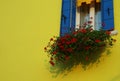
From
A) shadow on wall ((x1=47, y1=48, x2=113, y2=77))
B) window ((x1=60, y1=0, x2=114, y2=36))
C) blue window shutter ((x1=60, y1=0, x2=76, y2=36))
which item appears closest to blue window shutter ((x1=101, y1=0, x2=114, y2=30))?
window ((x1=60, y1=0, x2=114, y2=36))

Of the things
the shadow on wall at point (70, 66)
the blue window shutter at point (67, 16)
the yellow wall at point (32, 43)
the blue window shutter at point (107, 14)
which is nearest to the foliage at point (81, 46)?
the shadow on wall at point (70, 66)

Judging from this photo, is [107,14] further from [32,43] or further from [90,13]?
[32,43]

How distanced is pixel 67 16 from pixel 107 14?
780 millimetres

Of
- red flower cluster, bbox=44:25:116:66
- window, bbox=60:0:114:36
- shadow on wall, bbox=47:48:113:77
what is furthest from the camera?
window, bbox=60:0:114:36

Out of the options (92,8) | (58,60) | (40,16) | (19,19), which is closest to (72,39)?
→ (58,60)

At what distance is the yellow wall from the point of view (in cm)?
534

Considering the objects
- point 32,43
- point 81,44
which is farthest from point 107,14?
point 32,43

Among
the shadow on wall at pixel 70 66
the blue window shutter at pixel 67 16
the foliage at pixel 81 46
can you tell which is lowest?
the shadow on wall at pixel 70 66

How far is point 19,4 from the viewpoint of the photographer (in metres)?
7.00

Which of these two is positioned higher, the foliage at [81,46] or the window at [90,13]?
the window at [90,13]

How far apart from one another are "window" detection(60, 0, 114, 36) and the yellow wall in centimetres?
12

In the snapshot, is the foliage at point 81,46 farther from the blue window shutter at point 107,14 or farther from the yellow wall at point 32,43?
the blue window shutter at point 107,14

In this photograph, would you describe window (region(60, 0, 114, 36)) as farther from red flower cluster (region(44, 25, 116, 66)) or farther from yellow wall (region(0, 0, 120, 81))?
red flower cluster (region(44, 25, 116, 66))

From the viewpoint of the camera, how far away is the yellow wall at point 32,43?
210 inches
